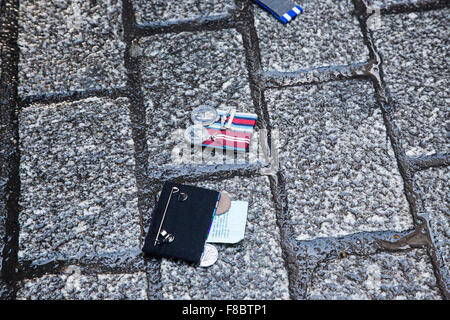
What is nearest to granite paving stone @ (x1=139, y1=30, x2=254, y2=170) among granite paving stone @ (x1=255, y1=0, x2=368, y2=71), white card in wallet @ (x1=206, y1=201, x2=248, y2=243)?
granite paving stone @ (x1=255, y1=0, x2=368, y2=71)

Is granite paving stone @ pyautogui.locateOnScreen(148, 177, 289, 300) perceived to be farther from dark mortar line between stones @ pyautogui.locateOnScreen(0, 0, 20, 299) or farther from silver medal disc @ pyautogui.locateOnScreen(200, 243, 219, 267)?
dark mortar line between stones @ pyautogui.locateOnScreen(0, 0, 20, 299)

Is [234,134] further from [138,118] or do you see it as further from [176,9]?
[176,9]

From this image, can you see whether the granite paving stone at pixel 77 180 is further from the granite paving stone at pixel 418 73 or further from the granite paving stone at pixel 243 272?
the granite paving stone at pixel 418 73

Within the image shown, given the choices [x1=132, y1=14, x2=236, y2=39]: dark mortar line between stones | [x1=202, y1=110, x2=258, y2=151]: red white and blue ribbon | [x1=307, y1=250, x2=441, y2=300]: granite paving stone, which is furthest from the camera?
[x1=132, y1=14, x2=236, y2=39]: dark mortar line between stones

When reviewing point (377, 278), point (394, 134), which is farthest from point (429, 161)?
point (377, 278)

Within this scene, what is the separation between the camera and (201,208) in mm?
1527

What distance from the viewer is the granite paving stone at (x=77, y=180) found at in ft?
4.96

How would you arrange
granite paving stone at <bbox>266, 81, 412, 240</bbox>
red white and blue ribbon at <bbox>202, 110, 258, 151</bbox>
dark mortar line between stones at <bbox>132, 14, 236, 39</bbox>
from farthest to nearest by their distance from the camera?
dark mortar line between stones at <bbox>132, 14, 236, 39</bbox>, red white and blue ribbon at <bbox>202, 110, 258, 151</bbox>, granite paving stone at <bbox>266, 81, 412, 240</bbox>

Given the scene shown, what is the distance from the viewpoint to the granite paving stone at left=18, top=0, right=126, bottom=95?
1.80 metres

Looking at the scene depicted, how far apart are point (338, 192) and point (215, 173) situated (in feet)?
1.28

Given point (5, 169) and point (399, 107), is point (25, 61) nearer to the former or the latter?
point (5, 169)

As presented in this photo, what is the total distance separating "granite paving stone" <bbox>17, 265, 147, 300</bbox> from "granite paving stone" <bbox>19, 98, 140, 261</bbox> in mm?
69

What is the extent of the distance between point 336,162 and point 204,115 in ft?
1.50

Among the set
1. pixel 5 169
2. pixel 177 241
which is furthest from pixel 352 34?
pixel 5 169
